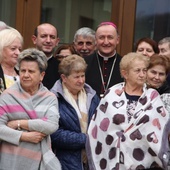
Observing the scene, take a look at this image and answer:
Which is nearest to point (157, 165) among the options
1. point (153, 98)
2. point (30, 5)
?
point (153, 98)

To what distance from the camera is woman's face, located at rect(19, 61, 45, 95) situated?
4.34 metres

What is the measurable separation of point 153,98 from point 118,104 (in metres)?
0.27

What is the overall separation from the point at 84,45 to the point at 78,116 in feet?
4.71

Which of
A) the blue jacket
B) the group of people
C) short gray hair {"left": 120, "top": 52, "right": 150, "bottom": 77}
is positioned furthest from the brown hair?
the blue jacket

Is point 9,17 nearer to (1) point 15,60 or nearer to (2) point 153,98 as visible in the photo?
(1) point 15,60

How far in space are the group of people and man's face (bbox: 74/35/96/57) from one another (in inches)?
42.4

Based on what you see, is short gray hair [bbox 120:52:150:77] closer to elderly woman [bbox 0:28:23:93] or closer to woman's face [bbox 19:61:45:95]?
woman's face [bbox 19:61:45:95]

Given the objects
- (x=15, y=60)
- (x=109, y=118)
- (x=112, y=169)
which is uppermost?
(x=15, y=60)

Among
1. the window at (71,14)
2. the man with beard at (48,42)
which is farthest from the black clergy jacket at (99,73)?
the window at (71,14)

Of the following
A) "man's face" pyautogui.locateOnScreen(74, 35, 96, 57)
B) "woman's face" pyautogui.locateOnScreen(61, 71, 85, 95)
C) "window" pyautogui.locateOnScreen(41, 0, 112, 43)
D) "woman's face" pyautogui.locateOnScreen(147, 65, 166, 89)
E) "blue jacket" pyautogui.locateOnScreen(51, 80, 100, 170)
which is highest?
"window" pyautogui.locateOnScreen(41, 0, 112, 43)

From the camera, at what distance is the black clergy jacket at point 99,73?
5.19 meters

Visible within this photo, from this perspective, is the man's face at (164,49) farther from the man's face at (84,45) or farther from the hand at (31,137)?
the hand at (31,137)

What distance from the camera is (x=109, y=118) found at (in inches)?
170

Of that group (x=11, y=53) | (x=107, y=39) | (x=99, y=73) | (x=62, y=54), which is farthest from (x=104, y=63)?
(x=11, y=53)
